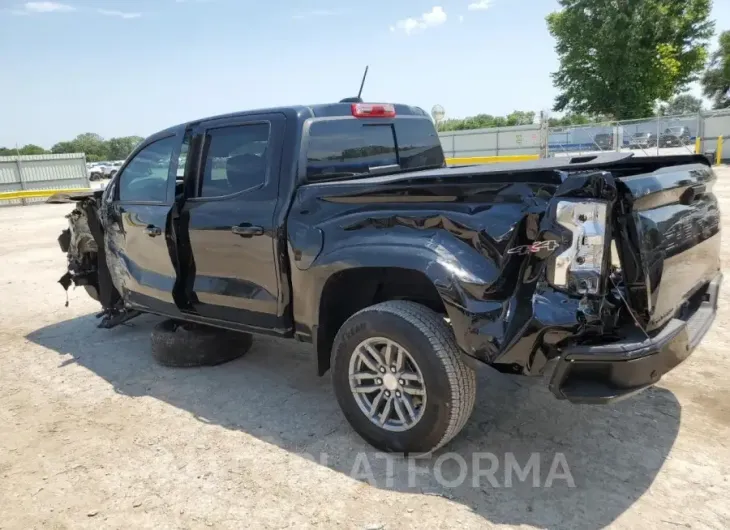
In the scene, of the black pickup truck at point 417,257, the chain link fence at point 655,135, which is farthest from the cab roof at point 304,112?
the chain link fence at point 655,135

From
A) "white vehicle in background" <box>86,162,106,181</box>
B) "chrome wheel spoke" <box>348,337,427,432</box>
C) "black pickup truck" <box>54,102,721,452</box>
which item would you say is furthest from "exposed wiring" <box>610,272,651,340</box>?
"white vehicle in background" <box>86,162,106,181</box>

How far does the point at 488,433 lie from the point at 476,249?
127cm

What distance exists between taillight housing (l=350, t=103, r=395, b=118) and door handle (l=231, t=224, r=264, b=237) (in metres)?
1.10

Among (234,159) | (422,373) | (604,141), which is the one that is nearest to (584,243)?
(422,373)

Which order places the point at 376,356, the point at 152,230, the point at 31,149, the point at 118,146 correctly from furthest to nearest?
the point at 118,146 → the point at 31,149 → the point at 152,230 → the point at 376,356

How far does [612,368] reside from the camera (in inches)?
96.8

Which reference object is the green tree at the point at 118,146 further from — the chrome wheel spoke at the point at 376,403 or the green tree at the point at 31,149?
the chrome wheel spoke at the point at 376,403

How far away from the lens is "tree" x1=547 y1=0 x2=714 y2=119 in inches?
1335

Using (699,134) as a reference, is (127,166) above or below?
below

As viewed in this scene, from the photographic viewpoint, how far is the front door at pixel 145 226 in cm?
439

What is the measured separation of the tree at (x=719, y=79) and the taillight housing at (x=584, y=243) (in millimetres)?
55375

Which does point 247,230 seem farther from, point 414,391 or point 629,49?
point 629,49

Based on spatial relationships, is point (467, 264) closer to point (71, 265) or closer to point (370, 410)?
point (370, 410)

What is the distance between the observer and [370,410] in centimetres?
322
